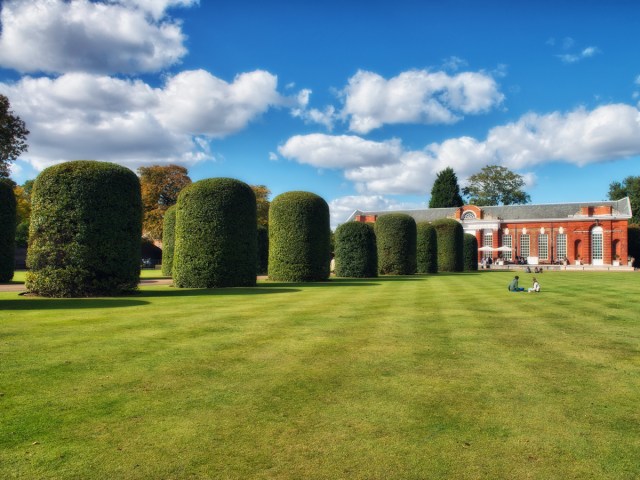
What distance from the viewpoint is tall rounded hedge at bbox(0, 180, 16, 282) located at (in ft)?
76.8

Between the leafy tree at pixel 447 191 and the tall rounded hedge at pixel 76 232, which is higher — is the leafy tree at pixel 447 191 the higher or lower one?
the higher one

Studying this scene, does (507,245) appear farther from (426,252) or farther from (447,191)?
(426,252)

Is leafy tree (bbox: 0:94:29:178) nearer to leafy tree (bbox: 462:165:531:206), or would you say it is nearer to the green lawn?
the green lawn

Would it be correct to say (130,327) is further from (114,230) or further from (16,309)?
(114,230)

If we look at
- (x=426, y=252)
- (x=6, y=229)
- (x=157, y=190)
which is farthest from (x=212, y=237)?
(x=157, y=190)

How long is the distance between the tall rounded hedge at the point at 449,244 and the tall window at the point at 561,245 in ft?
107

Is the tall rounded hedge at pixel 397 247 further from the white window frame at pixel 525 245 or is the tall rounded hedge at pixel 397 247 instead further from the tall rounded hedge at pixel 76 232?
the white window frame at pixel 525 245

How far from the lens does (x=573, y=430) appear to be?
4770 millimetres

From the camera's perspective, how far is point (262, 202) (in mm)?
67062

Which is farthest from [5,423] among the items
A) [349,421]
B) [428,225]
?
[428,225]

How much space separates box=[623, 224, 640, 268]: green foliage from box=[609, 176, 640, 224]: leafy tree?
11.1m

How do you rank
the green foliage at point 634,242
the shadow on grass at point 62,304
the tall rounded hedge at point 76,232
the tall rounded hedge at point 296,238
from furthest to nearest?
1. the green foliage at point 634,242
2. the tall rounded hedge at point 296,238
3. the tall rounded hedge at point 76,232
4. the shadow on grass at point 62,304

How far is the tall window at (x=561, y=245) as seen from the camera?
7119 centimetres

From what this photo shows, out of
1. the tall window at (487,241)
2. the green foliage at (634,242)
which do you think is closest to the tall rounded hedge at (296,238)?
the tall window at (487,241)
